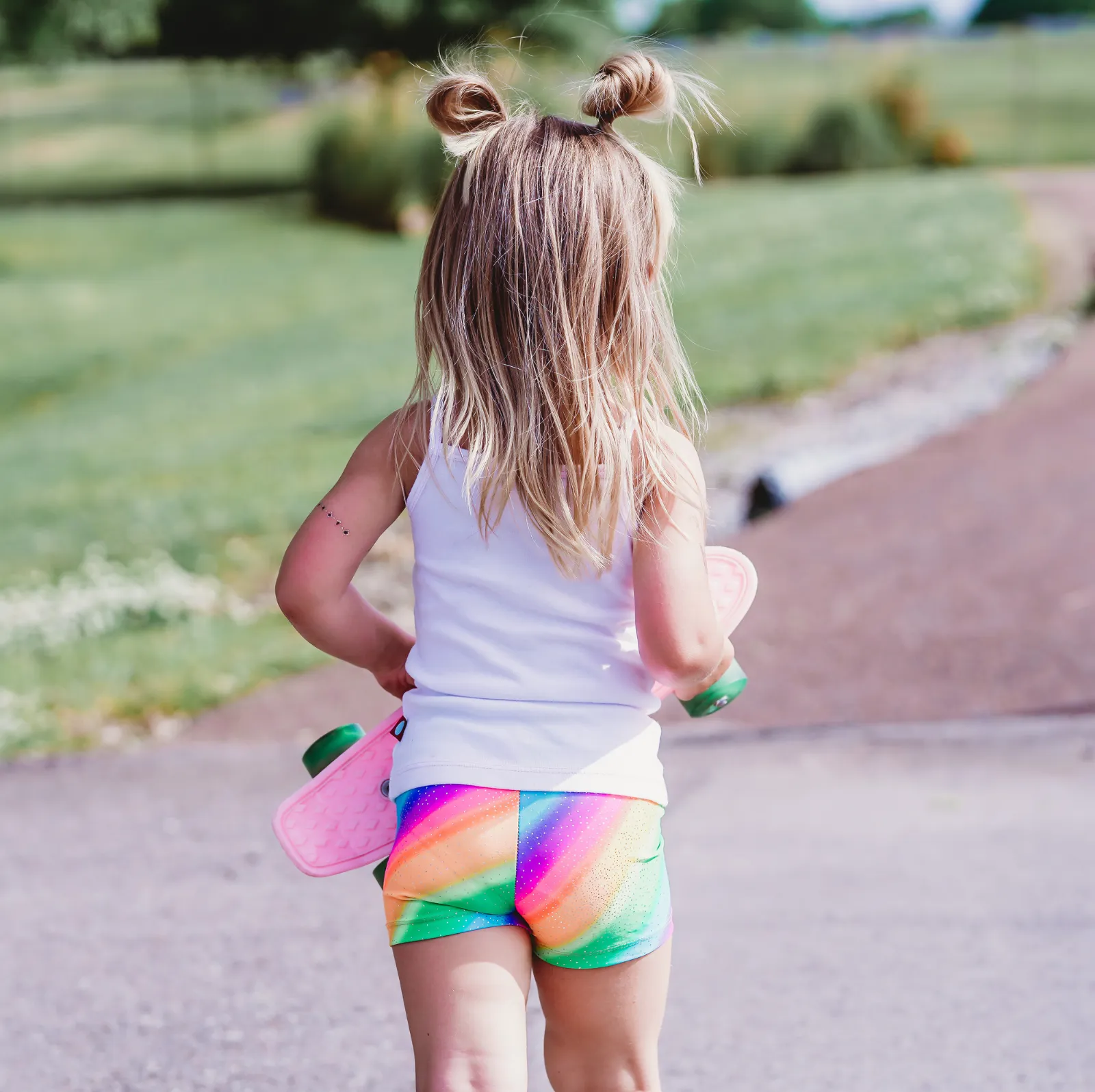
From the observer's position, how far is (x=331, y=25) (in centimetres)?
2850

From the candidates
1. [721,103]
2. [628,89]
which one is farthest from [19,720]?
[721,103]

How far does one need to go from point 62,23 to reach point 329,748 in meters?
19.4

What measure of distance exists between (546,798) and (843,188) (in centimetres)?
2085

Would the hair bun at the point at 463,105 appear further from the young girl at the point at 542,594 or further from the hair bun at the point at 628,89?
the hair bun at the point at 628,89

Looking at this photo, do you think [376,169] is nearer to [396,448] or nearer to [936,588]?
[936,588]

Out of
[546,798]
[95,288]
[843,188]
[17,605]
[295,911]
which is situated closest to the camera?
[546,798]

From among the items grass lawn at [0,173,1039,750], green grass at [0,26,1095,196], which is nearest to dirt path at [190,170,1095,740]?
grass lawn at [0,173,1039,750]

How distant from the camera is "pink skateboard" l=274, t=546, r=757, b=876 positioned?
2.07m

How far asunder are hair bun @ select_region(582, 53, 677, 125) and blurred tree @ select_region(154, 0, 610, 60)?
23820 millimetres

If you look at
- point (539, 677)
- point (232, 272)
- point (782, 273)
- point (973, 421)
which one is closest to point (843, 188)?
point (782, 273)

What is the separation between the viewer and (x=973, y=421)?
8.84 meters

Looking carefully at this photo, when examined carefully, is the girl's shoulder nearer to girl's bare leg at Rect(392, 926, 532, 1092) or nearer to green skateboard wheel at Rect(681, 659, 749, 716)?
green skateboard wheel at Rect(681, 659, 749, 716)

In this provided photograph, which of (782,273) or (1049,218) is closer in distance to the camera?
(782,273)

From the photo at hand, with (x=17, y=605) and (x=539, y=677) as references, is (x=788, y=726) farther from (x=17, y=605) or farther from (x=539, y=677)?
(x=17, y=605)
